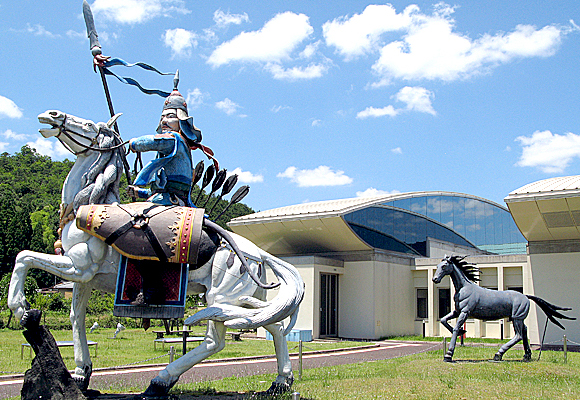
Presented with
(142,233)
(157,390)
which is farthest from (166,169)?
(157,390)

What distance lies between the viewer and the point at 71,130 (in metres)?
6.14

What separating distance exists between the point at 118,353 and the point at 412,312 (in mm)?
16385

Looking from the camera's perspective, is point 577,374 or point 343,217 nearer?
point 577,374

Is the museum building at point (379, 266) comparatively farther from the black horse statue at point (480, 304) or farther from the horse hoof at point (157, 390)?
the horse hoof at point (157, 390)

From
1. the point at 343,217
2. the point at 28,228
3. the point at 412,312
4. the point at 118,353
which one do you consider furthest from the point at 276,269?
the point at 28,228

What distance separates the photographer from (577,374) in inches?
400

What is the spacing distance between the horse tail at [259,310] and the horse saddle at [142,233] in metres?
0.63

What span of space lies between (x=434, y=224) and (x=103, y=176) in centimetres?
2506

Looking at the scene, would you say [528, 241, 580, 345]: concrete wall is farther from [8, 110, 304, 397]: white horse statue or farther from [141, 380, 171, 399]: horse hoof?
[141, 380, 171, 399]: horse hoof

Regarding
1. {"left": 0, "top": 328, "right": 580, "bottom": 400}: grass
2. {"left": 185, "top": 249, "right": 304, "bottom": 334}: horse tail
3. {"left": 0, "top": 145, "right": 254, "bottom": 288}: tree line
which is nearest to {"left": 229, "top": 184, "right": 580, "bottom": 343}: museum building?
{"left": 0, "top": 145, "right": 254, "bottom": 288}: tree line

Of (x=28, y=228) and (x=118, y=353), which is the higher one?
(x=28, y=228)

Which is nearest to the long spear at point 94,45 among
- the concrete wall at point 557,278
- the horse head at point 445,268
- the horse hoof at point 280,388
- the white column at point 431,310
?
the horse hoof at point 280,388

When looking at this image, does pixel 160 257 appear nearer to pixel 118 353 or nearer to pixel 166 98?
pixel 166 98

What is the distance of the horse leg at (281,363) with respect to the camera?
21.2 ft
